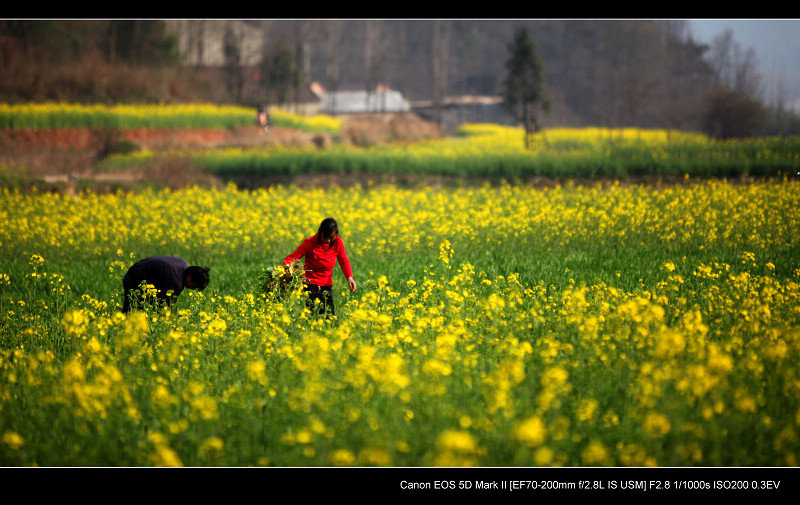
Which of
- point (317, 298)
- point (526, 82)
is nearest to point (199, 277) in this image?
point (317, 298)

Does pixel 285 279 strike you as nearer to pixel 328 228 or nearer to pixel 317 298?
pixel 317 298

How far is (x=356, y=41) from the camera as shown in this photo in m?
37.4

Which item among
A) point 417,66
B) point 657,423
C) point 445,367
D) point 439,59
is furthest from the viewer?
point 439,59

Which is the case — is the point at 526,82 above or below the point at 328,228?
above

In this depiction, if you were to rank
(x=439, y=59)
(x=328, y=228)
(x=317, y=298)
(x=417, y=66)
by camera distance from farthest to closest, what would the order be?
(x=439, y=59)
(x=417, y=66)
(x=317, y=298)
(x=328, y=228)

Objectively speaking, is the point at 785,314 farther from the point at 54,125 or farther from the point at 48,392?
the point at 54,125

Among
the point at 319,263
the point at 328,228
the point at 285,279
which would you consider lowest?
the point at 285,279

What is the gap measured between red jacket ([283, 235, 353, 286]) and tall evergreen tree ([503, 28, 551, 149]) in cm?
1980

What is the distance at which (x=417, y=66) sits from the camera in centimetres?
3597

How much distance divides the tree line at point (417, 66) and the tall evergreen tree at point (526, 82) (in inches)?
27.0

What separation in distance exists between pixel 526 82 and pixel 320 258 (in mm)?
21543

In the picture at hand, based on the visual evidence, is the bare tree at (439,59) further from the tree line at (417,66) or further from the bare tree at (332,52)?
the bare tree at (332,52)

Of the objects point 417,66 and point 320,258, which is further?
point 417,66

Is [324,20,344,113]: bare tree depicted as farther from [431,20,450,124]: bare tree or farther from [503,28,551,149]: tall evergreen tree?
[503,28,551,149]: tall evergreen tree
